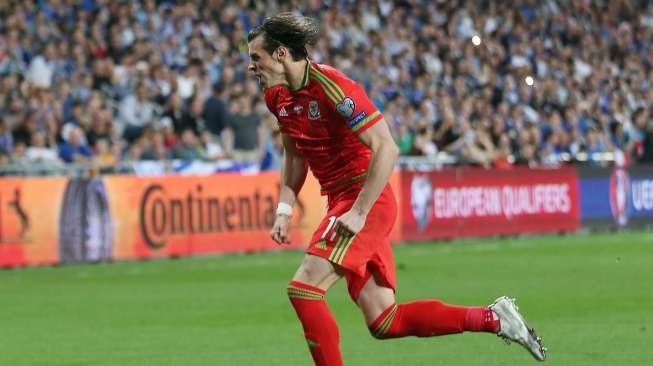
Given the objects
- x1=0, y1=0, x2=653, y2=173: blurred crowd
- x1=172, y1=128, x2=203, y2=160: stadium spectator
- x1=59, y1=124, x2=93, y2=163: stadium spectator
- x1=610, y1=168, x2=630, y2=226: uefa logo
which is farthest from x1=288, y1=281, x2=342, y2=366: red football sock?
x1=610, y1=168, x2=630, y2=226: uefa logo

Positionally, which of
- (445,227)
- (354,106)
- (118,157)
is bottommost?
(445,227)

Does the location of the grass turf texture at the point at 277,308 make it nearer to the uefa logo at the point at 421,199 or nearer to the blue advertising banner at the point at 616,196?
the uefa logo at the point at 421,199

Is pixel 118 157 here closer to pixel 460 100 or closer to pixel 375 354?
pixel 460 100

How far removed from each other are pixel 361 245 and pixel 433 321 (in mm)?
660

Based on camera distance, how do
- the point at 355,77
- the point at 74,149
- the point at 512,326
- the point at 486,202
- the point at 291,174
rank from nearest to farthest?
the point at 512,326, the point at 291,174, the point at 74,149, the point at 486,202, the point at 355,77

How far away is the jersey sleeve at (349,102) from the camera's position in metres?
6.63

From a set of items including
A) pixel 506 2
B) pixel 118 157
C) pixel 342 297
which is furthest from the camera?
pixel 506 2

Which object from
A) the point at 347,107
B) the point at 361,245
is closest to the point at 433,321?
the point at 361,245

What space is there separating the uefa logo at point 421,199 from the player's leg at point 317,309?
590 inches

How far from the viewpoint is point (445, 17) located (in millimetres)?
29328

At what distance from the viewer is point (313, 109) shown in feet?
22.2

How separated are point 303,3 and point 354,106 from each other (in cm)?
2020

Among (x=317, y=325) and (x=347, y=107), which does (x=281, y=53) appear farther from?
(x=317, y=325)

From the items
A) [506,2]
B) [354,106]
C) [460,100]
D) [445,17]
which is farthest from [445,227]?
[354,106]
